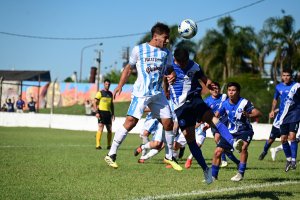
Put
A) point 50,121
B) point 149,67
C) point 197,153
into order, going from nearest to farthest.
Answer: point 197,153, point 149,67, point 50,121

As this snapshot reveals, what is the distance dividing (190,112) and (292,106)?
15.7ft

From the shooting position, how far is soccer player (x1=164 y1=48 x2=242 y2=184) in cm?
853

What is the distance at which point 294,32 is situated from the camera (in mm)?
49125

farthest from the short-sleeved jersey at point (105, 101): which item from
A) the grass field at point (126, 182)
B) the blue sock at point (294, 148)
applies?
the blue sock at point (294, 148)

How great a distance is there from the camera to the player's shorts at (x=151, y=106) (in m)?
8.62

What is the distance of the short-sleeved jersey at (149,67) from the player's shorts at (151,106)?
81 millimetres

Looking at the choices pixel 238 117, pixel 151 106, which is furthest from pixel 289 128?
pixel 151 106

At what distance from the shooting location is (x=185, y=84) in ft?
28.6

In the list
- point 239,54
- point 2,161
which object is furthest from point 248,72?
point 2,161

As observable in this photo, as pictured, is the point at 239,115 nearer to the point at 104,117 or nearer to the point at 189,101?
the point at 189,101

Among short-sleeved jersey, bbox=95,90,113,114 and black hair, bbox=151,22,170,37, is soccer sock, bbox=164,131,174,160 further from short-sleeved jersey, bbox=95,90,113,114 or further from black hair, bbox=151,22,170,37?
short-sleeved jersey, bbox=95,90,113,114

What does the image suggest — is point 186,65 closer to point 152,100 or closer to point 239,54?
point 152,100

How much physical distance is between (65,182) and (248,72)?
2048 inches

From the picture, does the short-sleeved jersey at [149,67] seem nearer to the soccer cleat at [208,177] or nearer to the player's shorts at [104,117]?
the soccer cleat at [208,177]
